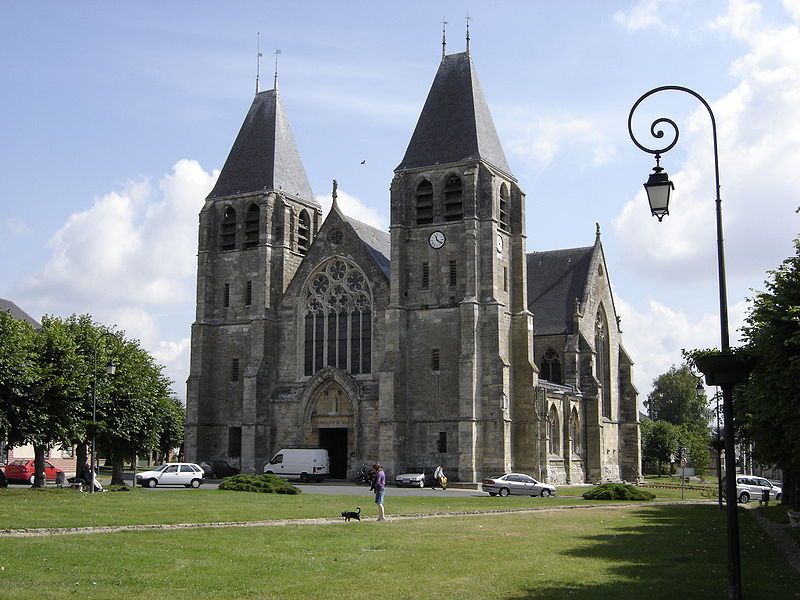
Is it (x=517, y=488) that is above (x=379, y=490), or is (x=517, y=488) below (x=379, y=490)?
below

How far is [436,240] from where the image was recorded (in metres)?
53.9

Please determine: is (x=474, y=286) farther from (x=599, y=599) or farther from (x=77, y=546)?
(x=599, y=599)

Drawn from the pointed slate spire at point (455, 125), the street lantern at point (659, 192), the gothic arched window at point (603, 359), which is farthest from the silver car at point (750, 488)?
the street lantern at point (659, 192)

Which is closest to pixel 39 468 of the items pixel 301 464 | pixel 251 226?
pixel 301 464

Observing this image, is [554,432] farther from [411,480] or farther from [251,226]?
[251,226]

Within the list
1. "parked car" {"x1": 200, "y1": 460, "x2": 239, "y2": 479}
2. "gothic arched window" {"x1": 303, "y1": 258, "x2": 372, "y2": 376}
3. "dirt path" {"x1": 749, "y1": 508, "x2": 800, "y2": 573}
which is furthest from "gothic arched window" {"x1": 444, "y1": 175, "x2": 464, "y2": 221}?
"dirt path" {"x1": 749, "y1": 508, "x2": 800, "y2": 573}

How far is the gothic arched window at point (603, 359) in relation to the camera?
6412 cm

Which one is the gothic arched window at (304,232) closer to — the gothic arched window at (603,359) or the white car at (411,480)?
the white car at (411,480)

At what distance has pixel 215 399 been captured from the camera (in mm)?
59750

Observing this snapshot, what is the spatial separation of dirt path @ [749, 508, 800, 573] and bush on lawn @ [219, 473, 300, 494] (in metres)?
18.4

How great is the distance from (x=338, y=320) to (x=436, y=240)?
7.91 m

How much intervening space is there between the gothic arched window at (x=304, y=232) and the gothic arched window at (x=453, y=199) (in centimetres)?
1169

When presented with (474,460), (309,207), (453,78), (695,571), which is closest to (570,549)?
(695,571)

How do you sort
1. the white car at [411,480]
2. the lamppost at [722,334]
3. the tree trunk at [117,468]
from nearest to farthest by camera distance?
1. the lamppost at [722,334]
2. the tree trunk at [117,468]
3. the white car at [411,480]
